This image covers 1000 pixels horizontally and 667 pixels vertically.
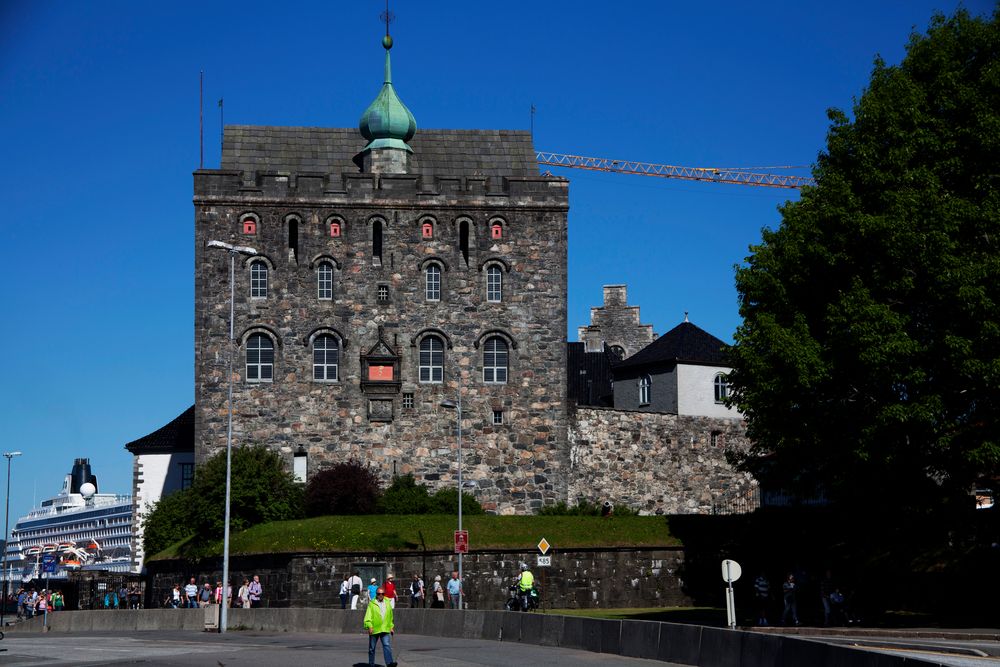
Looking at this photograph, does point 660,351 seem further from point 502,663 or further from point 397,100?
point 502,663

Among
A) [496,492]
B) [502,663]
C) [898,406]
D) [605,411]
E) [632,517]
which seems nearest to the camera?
[502,663]

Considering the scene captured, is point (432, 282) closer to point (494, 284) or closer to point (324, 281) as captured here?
point (494, 284)

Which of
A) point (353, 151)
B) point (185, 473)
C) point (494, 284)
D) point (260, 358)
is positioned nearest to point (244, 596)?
point (260, 358)

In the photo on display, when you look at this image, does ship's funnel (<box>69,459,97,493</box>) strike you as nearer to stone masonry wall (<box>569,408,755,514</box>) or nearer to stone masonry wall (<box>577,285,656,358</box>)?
stone masonry wall (<box>577,285,656,358</box>)

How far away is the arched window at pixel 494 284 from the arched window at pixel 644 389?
11929 mm

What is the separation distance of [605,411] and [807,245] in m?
26.2

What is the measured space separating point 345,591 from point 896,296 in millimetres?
22286

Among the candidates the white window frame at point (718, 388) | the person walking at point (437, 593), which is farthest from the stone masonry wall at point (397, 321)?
the white window frame at point (718, 388)

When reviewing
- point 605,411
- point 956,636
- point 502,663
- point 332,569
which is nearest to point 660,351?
point 605,411

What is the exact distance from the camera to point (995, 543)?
41.1 metres

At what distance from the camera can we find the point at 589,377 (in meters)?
81.9

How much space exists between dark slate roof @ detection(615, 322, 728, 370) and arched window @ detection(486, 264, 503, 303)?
36.9 ft

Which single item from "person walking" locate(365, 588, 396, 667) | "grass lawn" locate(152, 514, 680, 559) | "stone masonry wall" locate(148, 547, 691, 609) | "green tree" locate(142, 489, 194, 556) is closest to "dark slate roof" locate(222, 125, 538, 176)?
"green tree" locate(142, 489, 194, 556)

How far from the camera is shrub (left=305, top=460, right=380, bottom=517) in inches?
2297
